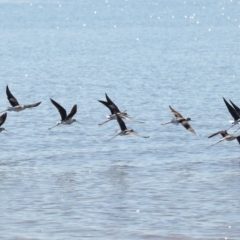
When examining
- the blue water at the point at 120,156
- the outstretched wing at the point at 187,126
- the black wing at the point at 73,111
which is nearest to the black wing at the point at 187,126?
the outstretched wing at the point at 187,126

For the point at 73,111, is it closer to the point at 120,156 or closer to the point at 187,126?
the point at 187,126

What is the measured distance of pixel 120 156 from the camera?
32.8 m

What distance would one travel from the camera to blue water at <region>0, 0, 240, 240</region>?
2356 cm

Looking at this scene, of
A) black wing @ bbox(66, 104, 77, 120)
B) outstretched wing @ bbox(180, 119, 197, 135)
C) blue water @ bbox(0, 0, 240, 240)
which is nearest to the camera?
blue water @ bbox(0, 0, 240, 240)

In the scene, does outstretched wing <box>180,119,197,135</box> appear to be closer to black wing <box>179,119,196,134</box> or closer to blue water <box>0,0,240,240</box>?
black wing <box>179,119,196,134</box>

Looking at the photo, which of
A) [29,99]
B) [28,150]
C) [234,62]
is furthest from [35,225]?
[234,62]

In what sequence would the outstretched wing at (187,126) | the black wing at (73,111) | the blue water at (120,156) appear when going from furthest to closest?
the black wing at (73,111)
the outstretched wing at (187,126)
the blue water at (120,156)

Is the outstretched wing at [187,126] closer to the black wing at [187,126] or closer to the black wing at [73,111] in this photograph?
the black wing at [187,126]

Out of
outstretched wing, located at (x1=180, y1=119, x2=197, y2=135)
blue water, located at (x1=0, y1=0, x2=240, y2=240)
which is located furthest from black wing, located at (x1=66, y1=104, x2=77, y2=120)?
outstretched wing, located at (x1=180, y1=119, x2=197, y2=135)

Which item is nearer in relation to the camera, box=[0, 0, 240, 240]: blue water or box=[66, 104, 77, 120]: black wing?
box=[0, 0, 240, 240]: blue water

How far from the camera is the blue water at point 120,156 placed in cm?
2356

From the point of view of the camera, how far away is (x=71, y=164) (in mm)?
31219

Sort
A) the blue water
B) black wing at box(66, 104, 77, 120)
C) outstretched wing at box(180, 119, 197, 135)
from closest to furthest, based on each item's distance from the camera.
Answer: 1. the blue water
2. outstretched wing at box(180, 119, 197, 135)
3. black wing at box(66, 104, 77, 120)

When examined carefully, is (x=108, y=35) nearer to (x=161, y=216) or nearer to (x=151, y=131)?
(x=151, y=131)
